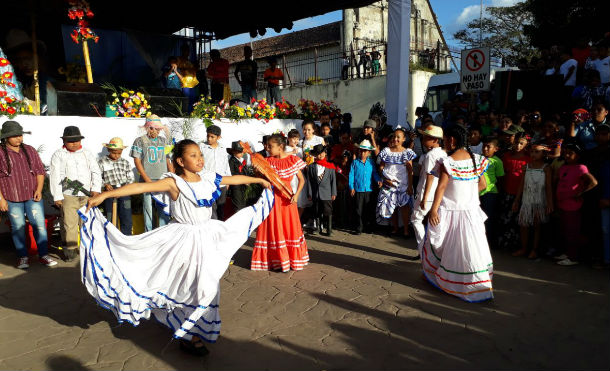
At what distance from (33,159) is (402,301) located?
204 inches

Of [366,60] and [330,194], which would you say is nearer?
[330,194]

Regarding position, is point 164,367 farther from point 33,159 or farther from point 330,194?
point 330,194

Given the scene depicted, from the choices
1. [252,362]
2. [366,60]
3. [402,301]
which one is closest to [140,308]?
[252,362]

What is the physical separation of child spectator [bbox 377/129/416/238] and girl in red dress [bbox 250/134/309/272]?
86.5 inches

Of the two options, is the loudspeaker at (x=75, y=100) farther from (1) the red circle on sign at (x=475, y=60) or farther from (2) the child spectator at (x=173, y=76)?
(1) the red circle on sign at (x=475, y=60)

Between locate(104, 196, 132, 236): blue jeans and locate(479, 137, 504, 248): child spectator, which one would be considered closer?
locate(479, 137, 504, 248): child spectator

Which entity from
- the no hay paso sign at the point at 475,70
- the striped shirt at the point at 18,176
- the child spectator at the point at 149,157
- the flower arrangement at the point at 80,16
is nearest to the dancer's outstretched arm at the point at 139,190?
the striped shirt at the point at 18,176

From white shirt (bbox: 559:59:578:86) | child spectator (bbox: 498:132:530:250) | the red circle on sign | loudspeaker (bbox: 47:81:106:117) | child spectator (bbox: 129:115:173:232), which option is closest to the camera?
child spectator (bbox: 498:132:530:250)

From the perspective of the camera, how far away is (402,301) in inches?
197

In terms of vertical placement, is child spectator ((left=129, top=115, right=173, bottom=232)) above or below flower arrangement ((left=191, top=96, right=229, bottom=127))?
below

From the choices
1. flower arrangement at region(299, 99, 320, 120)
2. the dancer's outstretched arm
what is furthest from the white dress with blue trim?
the dancer's outstretched arm

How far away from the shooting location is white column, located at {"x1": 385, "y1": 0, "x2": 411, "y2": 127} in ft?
33.4

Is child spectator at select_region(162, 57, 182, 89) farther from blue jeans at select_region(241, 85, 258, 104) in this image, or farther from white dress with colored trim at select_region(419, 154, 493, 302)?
white dress with colored trim at select_region(419, 154, 493, 302)

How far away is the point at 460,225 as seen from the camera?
5051mm
